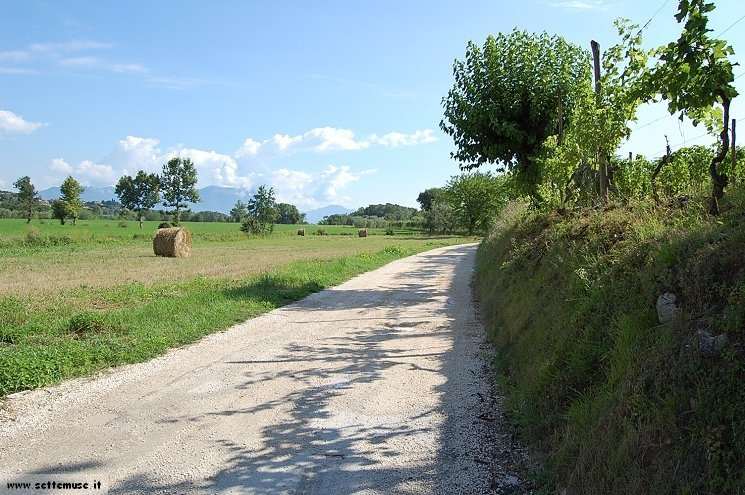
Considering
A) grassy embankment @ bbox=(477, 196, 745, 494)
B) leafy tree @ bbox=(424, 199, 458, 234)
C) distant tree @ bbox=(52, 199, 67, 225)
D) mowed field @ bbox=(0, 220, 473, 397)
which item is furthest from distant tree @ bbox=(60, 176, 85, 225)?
grassy embankment @ bbox=(477, 196, 745, 494)

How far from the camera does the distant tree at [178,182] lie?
90688 millimetres

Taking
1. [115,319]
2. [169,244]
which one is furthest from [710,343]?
[169,244]

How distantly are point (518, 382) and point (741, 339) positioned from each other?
308 cm

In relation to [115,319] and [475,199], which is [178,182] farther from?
[115,319]

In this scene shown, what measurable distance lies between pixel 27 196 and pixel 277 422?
9160 cm

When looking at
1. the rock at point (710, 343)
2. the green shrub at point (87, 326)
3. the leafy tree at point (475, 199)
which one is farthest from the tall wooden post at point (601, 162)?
the leafy tree at point (475, 199)

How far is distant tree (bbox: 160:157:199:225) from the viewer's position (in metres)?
90.7

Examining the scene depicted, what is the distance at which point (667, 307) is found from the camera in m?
4.18

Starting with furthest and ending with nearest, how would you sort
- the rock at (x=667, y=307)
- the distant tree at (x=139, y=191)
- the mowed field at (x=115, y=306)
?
the distant tree at (x=139, y=191), the mowed field at (x=115, y=306), the rock at (x=667, y=307)

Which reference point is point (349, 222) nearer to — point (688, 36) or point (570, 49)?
point (570, 49)

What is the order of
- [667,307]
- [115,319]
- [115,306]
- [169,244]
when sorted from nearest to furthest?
[667,307] → [115,319] → [115,306] → [169,244]

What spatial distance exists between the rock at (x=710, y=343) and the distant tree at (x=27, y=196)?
3509 inches

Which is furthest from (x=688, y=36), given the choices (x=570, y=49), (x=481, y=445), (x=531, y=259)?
(x=570, y=49)

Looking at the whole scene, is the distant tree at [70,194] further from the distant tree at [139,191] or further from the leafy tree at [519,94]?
the leafy tree at [519,94]
